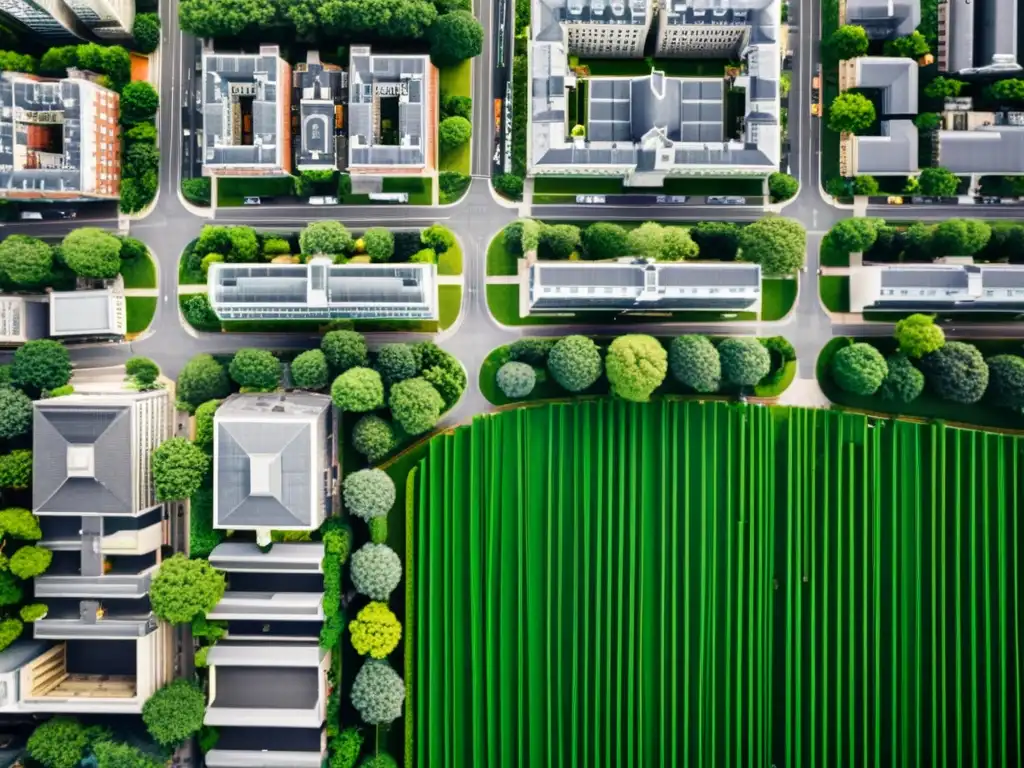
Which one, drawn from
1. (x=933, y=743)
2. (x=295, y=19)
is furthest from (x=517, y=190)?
(x=933, y=743)

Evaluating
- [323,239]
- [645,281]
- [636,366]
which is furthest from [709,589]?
[323,239]

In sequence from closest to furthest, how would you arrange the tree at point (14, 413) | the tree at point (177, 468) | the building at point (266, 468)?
the building at point (266, 468)
the tree at point (177, 468)
the tree at point (14, 413)

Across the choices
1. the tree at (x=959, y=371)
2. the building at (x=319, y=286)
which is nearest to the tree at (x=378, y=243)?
the building at (x=319, y=286)

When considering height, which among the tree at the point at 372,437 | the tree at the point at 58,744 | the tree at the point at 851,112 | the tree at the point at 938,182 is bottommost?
the tree at the point at 58,744

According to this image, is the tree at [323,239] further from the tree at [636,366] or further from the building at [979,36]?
the building at [979,36]

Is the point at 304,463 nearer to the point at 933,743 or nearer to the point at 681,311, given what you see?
the point at 681,311
